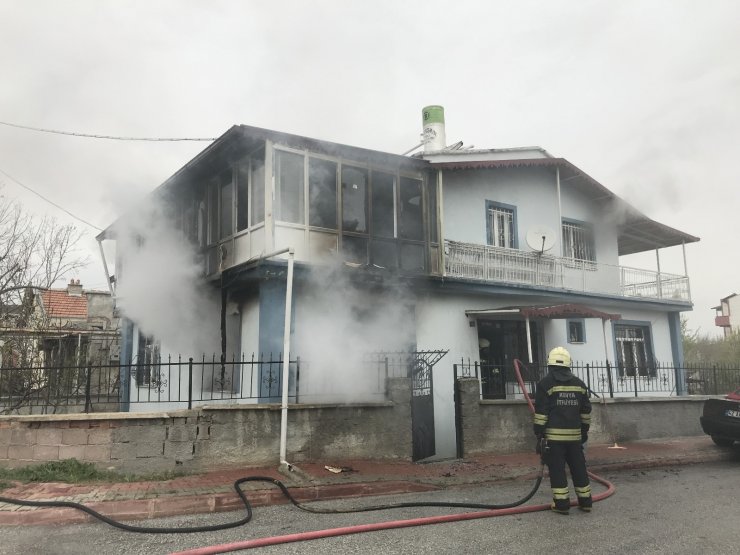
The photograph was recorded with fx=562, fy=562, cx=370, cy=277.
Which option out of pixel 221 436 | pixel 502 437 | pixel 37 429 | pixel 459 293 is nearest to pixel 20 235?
pixel 37 429

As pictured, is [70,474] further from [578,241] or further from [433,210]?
[578,241]

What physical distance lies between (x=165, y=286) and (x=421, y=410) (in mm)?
6195

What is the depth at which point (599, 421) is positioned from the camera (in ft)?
37.3

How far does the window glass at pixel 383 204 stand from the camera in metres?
11.8

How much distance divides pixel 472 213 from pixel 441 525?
9.64 m

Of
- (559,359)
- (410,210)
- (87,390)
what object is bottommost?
(87,390)

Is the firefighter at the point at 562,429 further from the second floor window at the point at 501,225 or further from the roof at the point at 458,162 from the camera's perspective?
the second floor window at the point at 501,225

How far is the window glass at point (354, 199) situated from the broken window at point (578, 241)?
23.6ft

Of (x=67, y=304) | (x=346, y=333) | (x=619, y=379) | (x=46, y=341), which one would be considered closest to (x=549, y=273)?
(x=619, y=379)

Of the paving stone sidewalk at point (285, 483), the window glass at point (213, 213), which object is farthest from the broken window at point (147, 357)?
the paving stone sidewalk at point (285, 483)

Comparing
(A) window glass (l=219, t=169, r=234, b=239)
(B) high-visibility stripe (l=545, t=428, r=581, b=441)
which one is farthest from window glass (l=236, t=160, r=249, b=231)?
(B) high-visibility stripe (l=545, t=428, r=581, b=441)

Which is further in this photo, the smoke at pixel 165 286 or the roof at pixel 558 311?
the smoke at pixel 165 286

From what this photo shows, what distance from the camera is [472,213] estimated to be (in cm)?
1410

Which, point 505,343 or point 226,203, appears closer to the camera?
point 226,203
